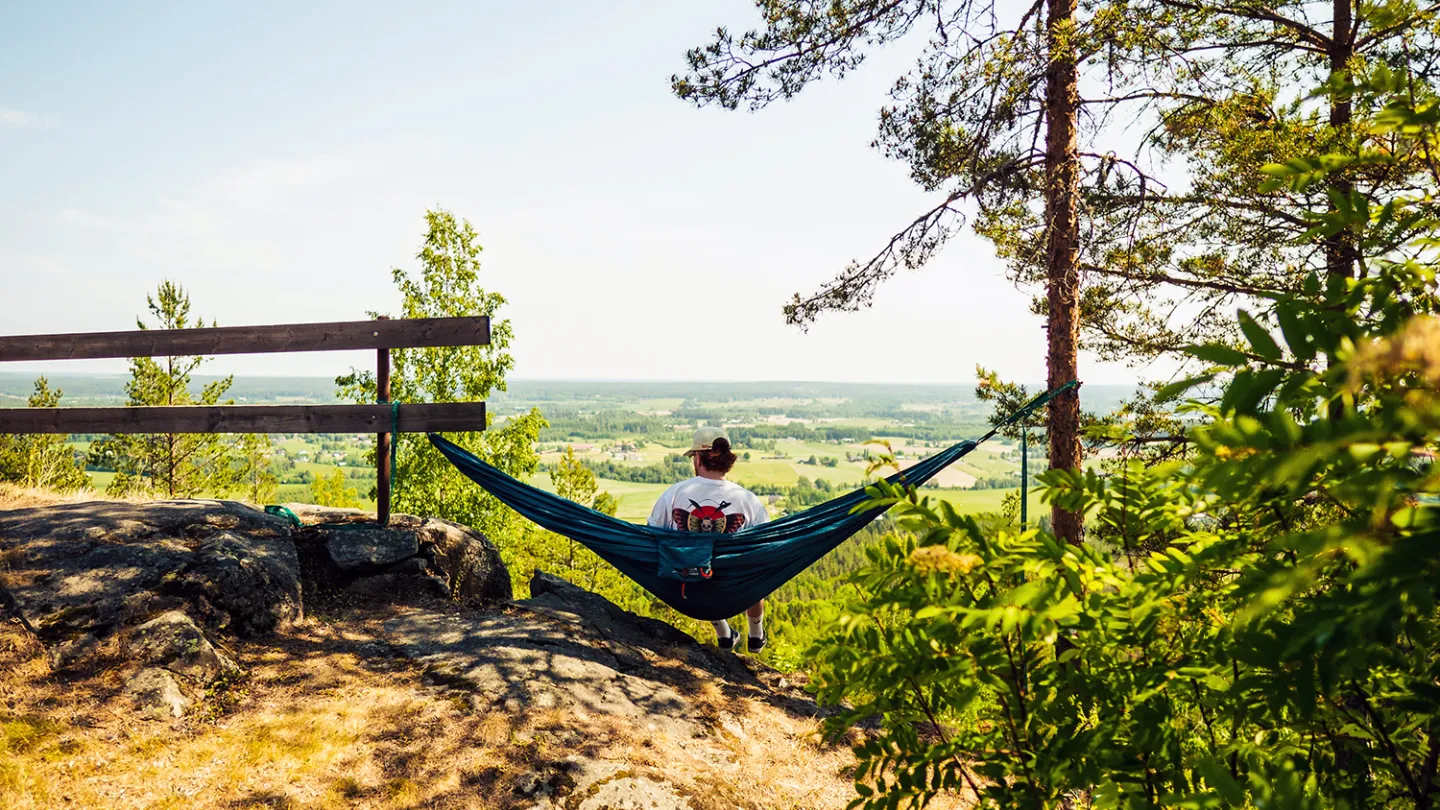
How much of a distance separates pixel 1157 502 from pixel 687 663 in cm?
302

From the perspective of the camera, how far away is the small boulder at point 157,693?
8.36 ft

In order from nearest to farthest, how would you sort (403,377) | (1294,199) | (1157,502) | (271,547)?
1. (1157,502)
2. (271,547)
3. (1294,199)
4. (403,377)

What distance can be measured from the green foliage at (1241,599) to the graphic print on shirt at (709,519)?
108 inches

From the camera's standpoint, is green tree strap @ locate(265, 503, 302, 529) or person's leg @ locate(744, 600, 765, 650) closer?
green tree strap @ locate(265, 503, 302, 529)

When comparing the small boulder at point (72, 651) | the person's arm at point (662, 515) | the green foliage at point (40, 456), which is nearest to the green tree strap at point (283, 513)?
the small boulder at point (72, 651)

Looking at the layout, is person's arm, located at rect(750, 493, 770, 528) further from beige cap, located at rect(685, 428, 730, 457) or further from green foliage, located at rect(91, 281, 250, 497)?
green foliage, located at rect(91, 281, 250, 497)

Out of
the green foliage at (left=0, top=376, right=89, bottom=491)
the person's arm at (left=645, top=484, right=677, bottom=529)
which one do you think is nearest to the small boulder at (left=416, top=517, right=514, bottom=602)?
the person's arm at (left=645, top=484, right=677, bottom=529)

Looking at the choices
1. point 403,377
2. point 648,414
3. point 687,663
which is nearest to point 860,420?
point 648,414

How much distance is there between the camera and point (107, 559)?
3.23 meters

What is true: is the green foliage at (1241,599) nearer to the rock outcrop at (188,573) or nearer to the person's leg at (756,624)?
the rock outcrop at (188,573)

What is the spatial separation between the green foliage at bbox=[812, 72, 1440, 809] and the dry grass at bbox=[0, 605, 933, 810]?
1.04 meters

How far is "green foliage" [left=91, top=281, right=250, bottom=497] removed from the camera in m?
19.2

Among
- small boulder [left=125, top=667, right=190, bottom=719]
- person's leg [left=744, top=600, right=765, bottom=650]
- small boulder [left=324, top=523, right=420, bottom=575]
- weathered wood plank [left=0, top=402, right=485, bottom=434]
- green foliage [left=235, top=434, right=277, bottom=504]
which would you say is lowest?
green foliage [left=235, top=434, right=277, bottom=504]

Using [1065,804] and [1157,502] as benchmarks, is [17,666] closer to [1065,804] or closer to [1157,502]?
[1157,502]
